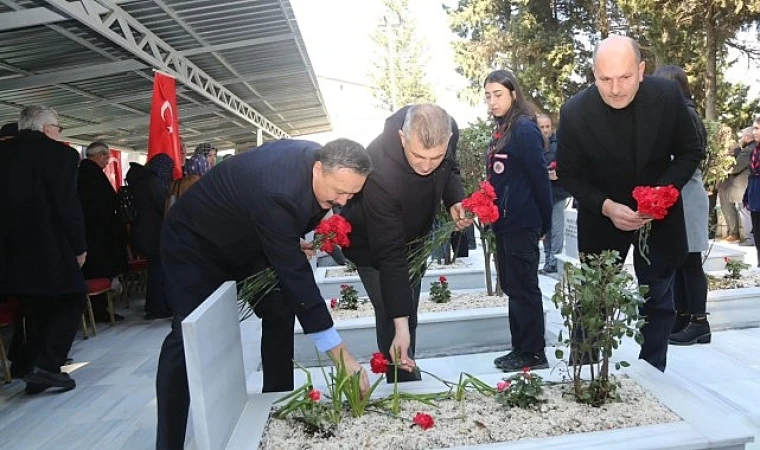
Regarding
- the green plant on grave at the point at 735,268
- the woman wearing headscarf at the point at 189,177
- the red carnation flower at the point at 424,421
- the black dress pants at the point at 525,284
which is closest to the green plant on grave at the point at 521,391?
the red carnation flower at the point at 424,421

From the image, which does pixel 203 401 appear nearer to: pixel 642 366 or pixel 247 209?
pixel 247 209

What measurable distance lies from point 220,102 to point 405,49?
88.9 ft

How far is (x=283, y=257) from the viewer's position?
7.31 feet

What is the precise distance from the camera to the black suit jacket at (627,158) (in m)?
2.70

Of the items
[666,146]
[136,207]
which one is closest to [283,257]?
[666,146]

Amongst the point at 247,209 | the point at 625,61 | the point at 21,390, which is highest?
the point at 625,61

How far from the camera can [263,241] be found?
2.24 meters

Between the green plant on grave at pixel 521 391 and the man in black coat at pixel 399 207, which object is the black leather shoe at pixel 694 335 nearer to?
the man in black coat at pixel 399 207

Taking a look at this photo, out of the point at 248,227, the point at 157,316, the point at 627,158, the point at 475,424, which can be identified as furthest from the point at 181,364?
the point at 157,316

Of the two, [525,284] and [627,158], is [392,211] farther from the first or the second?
[525,284]

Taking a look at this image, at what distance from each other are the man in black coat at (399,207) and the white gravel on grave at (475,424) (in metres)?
0.25

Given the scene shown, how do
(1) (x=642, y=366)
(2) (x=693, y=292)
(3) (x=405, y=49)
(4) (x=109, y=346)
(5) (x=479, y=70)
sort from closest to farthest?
(1) (x=642, y=366) < (2) (x=693, y=292) < (4) (x=109, y=346) < (5) (x=479, y=70) < (3) (x=405, y=49)

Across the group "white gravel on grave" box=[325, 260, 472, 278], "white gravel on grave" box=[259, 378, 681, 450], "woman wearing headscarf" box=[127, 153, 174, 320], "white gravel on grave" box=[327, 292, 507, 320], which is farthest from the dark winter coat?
"white gravel on grave" box=[259, 378, 681, 450]

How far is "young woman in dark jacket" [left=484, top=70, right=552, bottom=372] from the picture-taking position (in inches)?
137
